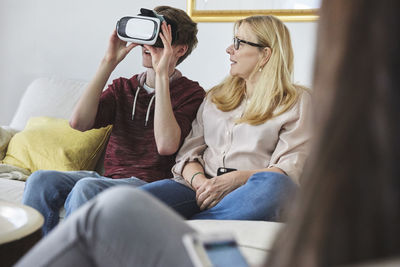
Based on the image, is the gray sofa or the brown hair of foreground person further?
the gray sofa

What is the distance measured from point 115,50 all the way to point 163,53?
0.25 m

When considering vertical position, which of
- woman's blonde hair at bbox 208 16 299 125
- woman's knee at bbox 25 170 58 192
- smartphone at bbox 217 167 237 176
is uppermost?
woman's blonde hair at bbox 208 16 299 125

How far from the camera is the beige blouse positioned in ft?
6.61

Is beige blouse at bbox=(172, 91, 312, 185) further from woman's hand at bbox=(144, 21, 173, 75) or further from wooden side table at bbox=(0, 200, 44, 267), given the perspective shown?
wooden side table at bbox=(0, 200, 44, 267)

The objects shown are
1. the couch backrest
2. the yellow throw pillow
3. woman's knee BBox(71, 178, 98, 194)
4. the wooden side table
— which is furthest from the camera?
the couch backrest

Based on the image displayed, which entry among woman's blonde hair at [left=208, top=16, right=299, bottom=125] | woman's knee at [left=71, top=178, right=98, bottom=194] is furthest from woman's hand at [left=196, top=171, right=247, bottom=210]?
woman's knee at [left=71, top=178, right=98, bottom=194]

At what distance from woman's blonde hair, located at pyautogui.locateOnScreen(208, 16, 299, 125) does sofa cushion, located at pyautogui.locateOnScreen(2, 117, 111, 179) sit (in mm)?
660

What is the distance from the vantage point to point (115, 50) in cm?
234

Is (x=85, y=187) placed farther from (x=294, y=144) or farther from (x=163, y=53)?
(x=294, y=144)

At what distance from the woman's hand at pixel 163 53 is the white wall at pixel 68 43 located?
2.22 feet

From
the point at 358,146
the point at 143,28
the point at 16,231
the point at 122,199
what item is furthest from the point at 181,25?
the point at 358,146

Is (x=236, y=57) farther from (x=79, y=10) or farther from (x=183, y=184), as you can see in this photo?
(x=79, y=10)

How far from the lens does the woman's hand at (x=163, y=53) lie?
216cm

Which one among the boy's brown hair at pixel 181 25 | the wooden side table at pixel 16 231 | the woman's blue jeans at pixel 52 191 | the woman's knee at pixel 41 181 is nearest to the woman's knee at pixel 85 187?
the woman's blue jeans at pixel 52 191
